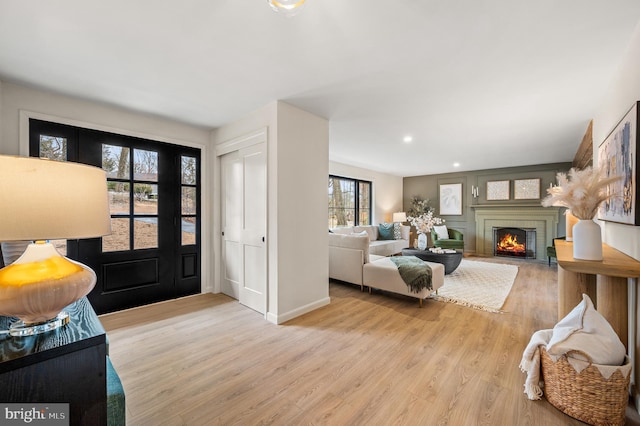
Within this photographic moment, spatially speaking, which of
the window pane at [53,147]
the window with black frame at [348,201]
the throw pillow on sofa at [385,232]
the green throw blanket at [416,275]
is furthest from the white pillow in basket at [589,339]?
the throw pillow on sofa at [385,232]

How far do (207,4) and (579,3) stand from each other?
7.13ft

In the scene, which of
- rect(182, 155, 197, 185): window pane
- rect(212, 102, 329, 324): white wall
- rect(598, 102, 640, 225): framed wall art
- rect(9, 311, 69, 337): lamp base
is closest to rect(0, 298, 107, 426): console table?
rect(9, 311, 69, 337): lamp base

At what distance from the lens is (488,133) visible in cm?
399

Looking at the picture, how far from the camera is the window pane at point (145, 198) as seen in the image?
10.5 ft

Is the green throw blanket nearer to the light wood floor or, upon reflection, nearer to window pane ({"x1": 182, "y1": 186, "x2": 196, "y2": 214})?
the light wood floor

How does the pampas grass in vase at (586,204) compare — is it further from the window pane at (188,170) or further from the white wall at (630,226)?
the window pane at (188,170)

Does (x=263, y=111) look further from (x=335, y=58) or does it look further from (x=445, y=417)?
(x=445, y=417)

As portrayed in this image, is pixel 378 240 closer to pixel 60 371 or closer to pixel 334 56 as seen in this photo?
pixel 334 56

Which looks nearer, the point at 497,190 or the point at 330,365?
the point at 330,365

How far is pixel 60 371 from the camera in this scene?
833 mm

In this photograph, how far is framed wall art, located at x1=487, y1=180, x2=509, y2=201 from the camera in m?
6.91

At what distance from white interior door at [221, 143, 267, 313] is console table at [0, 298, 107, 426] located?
2058 mm

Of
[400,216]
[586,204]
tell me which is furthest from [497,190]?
[586,204]

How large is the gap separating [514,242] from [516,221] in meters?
0.62
